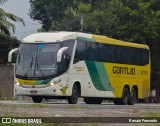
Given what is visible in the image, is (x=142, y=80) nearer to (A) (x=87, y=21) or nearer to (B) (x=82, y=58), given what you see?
(B) (x=82, y=58)

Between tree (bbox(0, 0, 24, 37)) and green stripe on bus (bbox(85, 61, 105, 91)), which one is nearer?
green stripe on bus (bbox(85, 61, 105, 91))

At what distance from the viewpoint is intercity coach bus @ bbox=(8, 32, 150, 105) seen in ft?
89.3

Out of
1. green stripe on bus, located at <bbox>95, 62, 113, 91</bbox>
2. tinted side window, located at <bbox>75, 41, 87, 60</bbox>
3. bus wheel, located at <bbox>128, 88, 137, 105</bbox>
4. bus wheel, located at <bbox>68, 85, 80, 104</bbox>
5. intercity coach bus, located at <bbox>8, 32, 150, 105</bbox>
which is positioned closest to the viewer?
intercity coach bus, located at <bbox>8, 32, 150, 105</bbox>

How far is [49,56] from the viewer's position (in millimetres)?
27312

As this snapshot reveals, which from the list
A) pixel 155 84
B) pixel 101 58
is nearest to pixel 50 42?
pixel 101 58

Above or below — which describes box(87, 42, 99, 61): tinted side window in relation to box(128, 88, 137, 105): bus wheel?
above

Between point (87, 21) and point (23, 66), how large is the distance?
28287 millimetres

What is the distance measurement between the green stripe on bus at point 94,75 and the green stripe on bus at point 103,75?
193 mm

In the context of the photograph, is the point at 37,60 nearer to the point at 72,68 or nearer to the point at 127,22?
the point at 72,68

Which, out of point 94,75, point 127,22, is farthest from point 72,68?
point 127,22

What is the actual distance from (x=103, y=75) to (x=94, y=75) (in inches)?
39.5

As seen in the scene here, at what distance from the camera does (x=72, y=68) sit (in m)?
28.0

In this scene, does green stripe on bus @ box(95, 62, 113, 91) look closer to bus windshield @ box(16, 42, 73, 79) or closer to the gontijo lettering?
the gontijo lettering

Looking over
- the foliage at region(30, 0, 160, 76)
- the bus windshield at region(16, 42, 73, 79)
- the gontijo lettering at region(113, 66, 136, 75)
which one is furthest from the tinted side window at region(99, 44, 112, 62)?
the foliage at region(30, 0, 160, 76)
